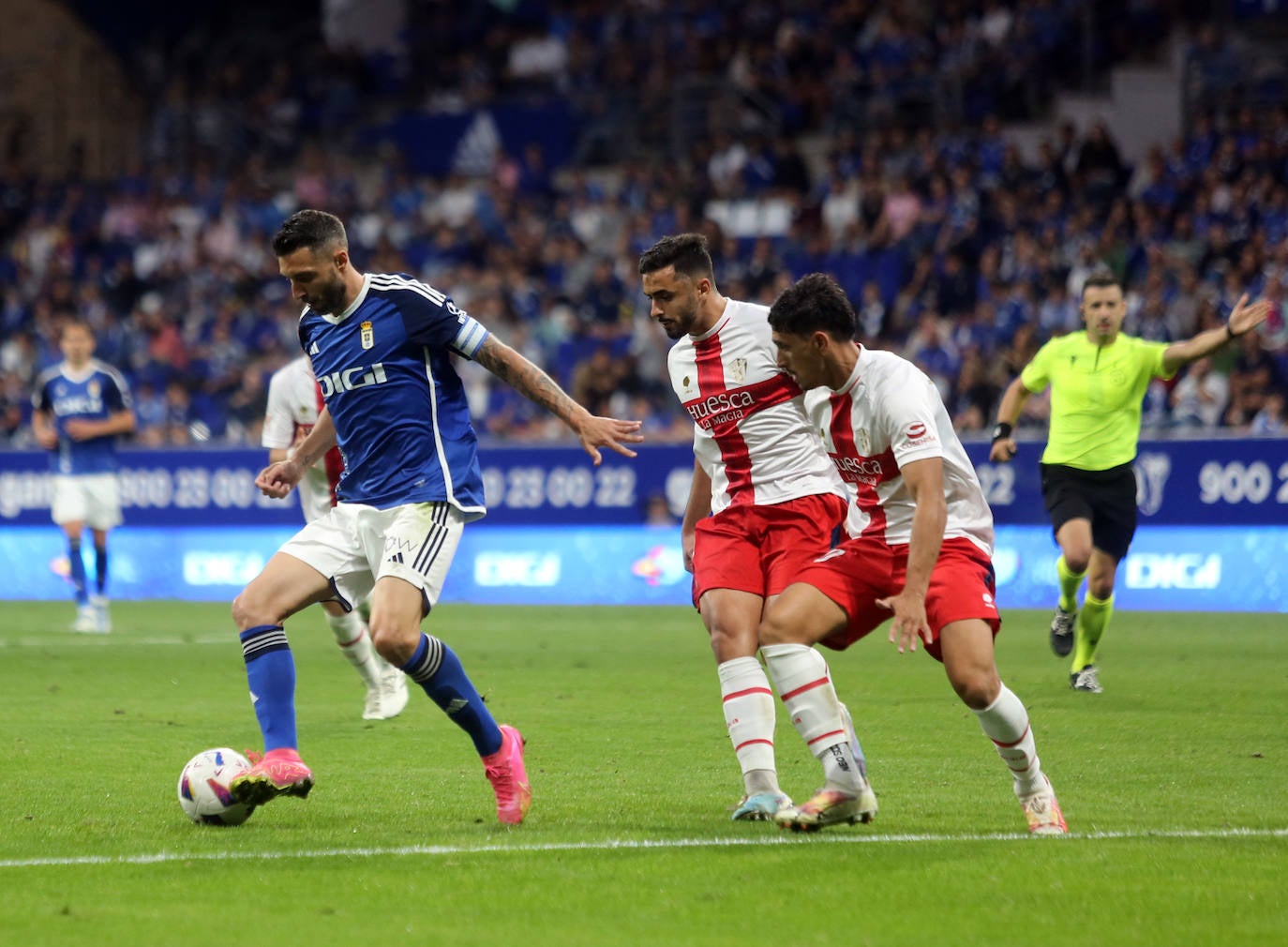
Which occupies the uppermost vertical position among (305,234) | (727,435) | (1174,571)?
(305,234)

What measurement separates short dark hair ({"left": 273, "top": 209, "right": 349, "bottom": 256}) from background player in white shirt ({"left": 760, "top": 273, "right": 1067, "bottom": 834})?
1.67 meters

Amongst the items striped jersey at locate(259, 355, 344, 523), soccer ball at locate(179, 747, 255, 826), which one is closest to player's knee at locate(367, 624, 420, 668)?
soccer ball at locate(179, 747, 255, 826)

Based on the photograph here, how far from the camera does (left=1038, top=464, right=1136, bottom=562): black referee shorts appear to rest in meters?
10.7

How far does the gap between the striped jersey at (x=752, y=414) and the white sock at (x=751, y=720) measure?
2.21ft

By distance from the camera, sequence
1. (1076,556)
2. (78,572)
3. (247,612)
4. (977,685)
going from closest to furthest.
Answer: (977,685)
(247,612)
(1076,556)
(78,572)

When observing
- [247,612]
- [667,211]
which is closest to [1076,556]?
[247,612]

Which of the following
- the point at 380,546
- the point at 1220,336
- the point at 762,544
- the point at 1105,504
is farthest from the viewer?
the point at 1105,504

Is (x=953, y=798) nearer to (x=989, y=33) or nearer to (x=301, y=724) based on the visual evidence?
(x=301, y=724)

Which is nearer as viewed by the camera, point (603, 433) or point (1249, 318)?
point (603, 433)

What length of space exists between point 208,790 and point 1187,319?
14.9 m

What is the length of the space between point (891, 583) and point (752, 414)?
0.96 meters

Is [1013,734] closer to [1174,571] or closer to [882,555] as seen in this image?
[882,555]

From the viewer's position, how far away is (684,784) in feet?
23.1

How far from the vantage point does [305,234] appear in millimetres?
6242
